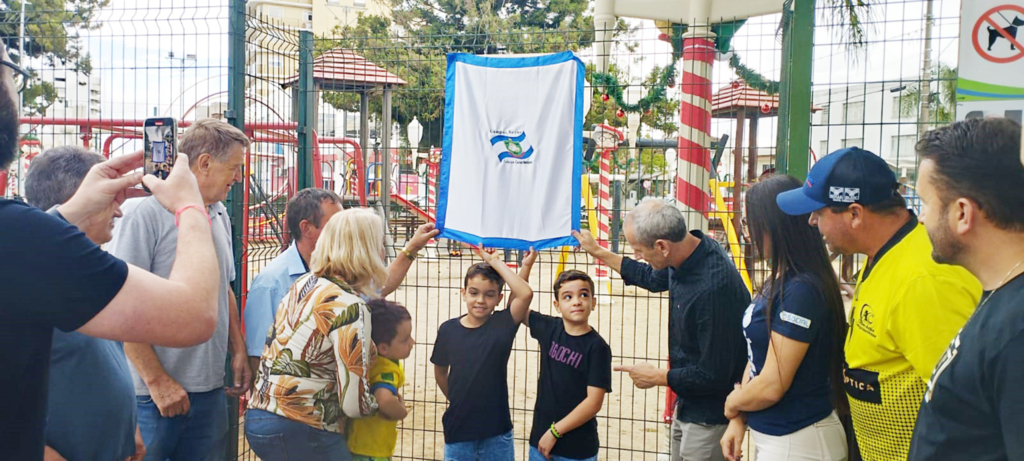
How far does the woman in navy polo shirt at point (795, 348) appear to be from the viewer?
262 cm

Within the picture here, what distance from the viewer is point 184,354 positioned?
3.22 meters

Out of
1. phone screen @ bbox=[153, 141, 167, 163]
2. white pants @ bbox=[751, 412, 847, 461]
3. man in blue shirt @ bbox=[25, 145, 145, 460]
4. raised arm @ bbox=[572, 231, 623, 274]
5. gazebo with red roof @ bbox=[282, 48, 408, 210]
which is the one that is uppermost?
gazebo with red roof @ bbox=[282, 48, 408, 210]

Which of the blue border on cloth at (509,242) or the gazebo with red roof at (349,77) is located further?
the gazebo with red roof at (349,77)

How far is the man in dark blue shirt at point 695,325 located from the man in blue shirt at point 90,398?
2013 mm

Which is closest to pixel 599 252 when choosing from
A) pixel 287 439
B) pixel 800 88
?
pixel 800 88

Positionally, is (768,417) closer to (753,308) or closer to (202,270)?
(753,308)

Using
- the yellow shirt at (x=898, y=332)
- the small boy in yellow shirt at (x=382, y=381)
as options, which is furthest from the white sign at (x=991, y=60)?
the small boy in yellow shirt at (x=382, y=381)

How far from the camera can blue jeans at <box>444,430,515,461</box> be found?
361cm

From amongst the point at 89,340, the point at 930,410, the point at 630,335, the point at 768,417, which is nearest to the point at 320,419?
the point at 89,340

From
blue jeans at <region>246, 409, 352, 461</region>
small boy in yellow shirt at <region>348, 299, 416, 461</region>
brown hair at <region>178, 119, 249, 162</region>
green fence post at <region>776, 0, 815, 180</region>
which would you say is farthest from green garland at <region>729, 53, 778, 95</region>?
blue jeans at <region>246, 409, 352, 461</region>

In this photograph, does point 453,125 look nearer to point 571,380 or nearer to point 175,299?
point 571,380

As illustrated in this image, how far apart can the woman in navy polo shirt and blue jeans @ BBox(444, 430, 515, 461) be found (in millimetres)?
1272

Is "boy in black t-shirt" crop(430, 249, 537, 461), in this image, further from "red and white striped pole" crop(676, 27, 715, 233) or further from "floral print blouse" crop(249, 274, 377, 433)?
"red and white striped pole" crop(676, 27, 715, 233)

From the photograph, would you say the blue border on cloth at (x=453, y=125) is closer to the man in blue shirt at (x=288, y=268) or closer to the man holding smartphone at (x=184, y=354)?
the man in blue shirt at (x=288, y=268)
